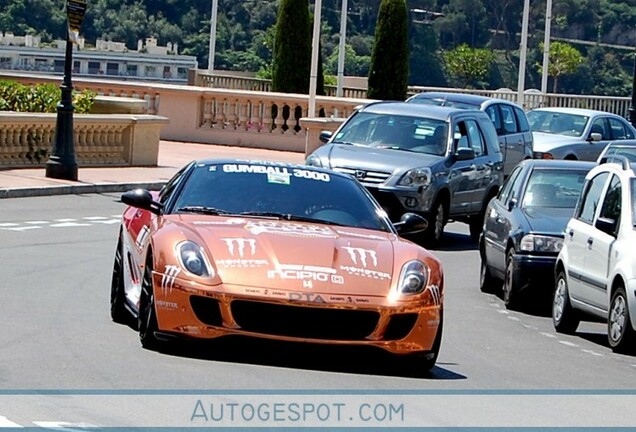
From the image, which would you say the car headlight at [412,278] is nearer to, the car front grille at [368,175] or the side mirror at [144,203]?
the side mirror at [144,203]

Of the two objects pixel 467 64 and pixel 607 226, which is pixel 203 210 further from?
pixel 467 64

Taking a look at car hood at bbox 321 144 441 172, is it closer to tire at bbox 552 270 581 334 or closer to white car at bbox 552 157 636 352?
white car at bbox 552 157 636 352

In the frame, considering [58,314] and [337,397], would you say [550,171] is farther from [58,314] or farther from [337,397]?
[337,397]

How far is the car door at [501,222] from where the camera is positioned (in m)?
17.2

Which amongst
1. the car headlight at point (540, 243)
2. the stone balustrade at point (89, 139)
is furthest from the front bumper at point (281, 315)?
the stone balustrade at point (89, 139)

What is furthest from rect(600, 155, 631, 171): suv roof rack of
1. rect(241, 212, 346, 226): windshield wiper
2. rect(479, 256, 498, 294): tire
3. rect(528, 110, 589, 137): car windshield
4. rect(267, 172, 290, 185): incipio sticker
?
rect(528, 110, 589, 137): car windshield

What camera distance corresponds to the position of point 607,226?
13.9 metres

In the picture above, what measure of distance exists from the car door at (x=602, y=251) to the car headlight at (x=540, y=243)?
192 cm

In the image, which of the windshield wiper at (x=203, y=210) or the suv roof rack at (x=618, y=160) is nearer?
the windshield wiper at (x=203, y=210)

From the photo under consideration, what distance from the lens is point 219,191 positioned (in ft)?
38.2

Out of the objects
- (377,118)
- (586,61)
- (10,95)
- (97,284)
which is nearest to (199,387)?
(97,284)

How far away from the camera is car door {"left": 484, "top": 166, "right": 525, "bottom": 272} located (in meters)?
17.2

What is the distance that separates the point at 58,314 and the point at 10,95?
19256 mm

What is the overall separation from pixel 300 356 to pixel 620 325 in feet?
11.6
